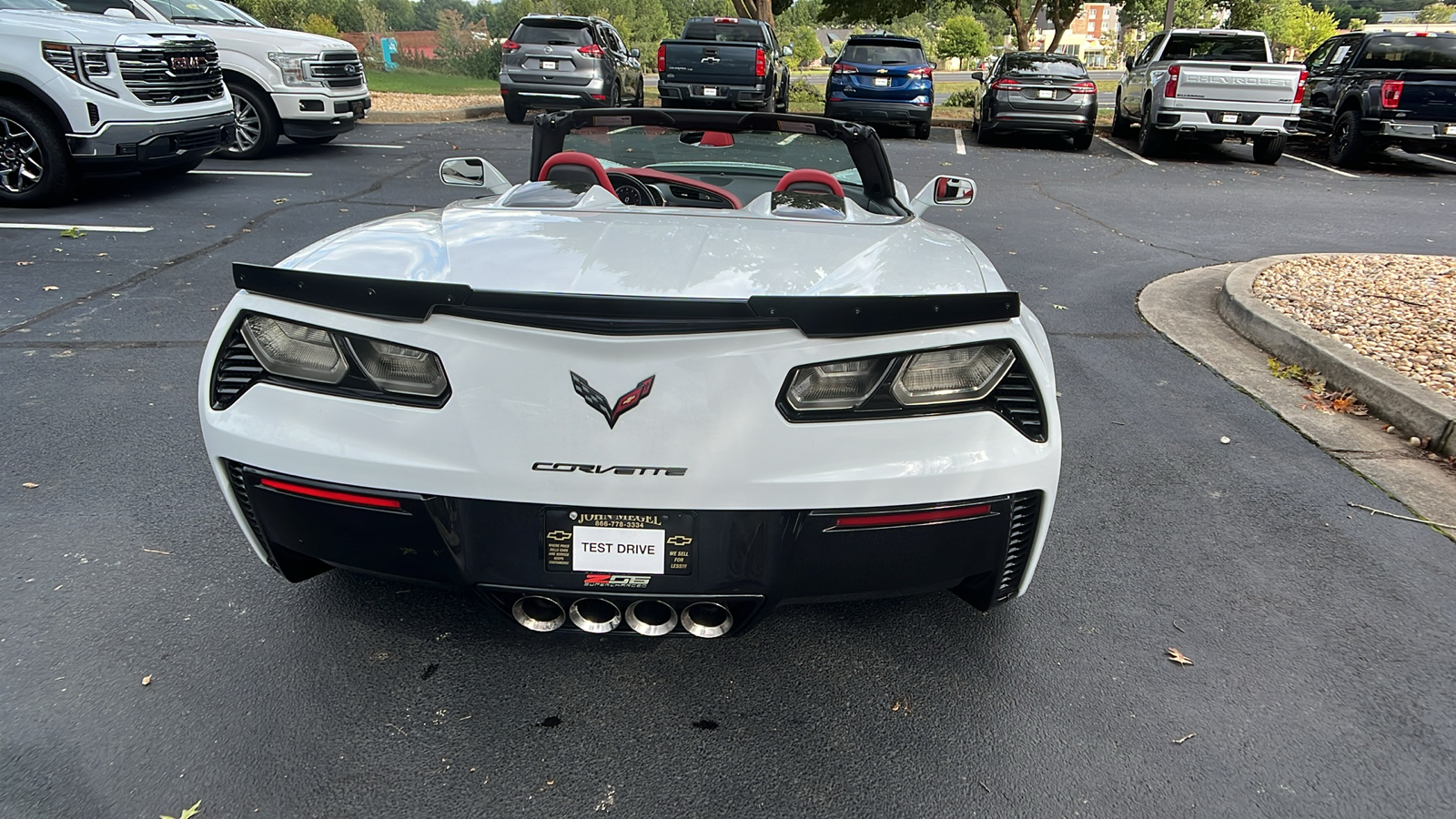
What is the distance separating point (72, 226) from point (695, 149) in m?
5.95

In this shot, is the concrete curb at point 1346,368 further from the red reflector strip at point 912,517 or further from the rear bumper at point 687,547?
the red reflector strip at point 912,517

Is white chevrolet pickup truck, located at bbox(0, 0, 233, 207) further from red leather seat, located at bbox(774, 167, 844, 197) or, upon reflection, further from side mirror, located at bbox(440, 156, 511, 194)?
red leather seat, located at bbox(774, 167, 844, 197)

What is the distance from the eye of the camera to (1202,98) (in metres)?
13.5

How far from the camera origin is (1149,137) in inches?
570

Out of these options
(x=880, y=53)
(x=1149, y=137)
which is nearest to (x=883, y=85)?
(x=880, y=53)

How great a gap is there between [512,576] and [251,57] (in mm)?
10869

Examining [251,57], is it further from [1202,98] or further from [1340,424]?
[1202,98]

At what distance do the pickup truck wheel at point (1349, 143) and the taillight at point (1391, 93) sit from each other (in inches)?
24.8

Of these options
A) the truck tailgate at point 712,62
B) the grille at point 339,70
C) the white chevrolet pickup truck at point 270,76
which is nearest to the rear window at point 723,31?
the truck tailgate at point 712,62

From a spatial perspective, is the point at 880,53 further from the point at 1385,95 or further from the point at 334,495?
the point at 334,495

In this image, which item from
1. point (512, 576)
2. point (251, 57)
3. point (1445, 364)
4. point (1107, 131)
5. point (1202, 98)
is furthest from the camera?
point (1107, 131)

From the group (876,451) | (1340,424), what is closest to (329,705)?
(876,451)

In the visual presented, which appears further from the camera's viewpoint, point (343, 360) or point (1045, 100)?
point (1045, 100)

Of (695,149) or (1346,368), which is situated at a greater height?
(695,149)
